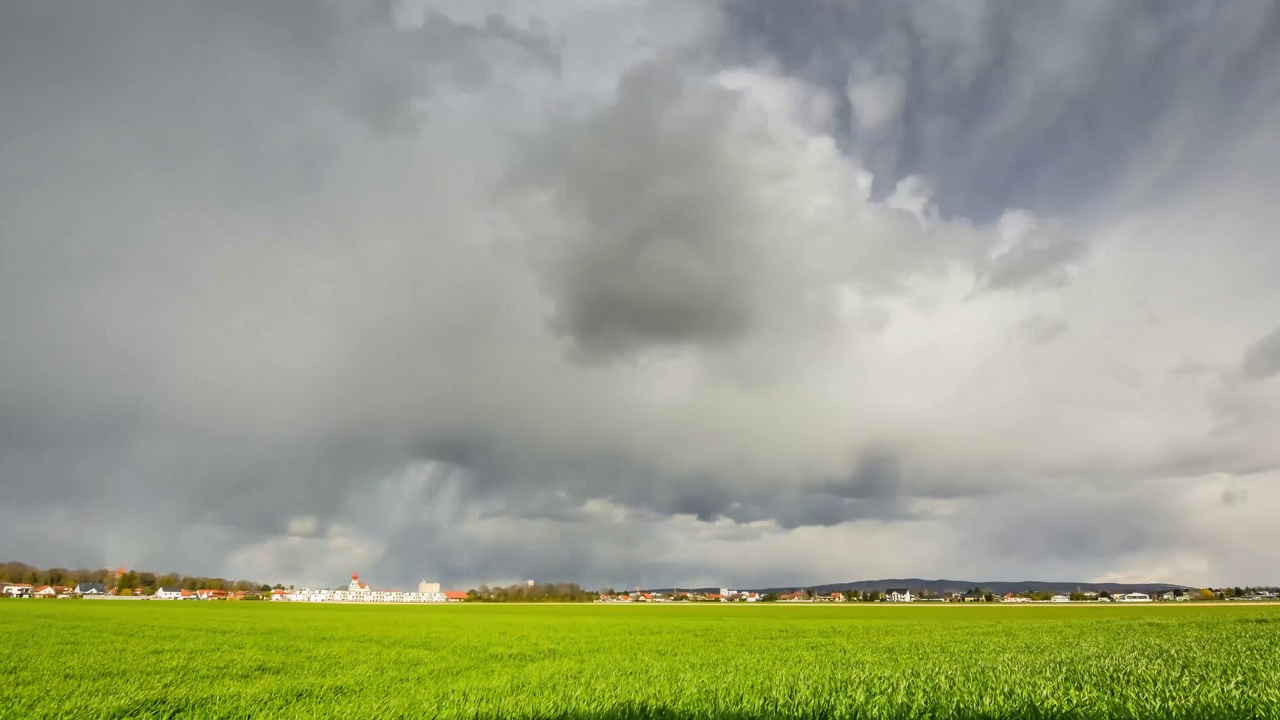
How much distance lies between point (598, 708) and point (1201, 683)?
13.1 m

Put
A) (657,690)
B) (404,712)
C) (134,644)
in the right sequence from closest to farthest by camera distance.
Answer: (404,712) < (657,690) < (134,644)

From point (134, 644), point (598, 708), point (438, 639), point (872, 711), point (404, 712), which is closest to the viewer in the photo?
point (872, 711)

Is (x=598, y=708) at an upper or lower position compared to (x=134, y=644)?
upper

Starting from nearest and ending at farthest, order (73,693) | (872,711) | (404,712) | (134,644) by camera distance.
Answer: (872,711)
(404,712)
(73,693)
(134,644)

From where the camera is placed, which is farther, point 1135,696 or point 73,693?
point 73,693

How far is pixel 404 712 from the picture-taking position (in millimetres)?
11672

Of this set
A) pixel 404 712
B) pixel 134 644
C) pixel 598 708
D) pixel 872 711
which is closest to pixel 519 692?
pixel 404 712

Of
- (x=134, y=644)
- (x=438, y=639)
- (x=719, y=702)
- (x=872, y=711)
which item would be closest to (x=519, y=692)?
(x=719, y=702)

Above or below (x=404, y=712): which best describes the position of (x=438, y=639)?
below

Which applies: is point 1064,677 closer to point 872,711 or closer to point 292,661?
point 872,711

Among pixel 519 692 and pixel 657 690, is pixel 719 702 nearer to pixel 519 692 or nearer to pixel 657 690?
pixel 657 690

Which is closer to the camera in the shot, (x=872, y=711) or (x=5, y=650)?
(x=872, y=711)

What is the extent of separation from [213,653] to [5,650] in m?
7.90

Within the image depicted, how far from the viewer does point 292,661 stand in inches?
936
